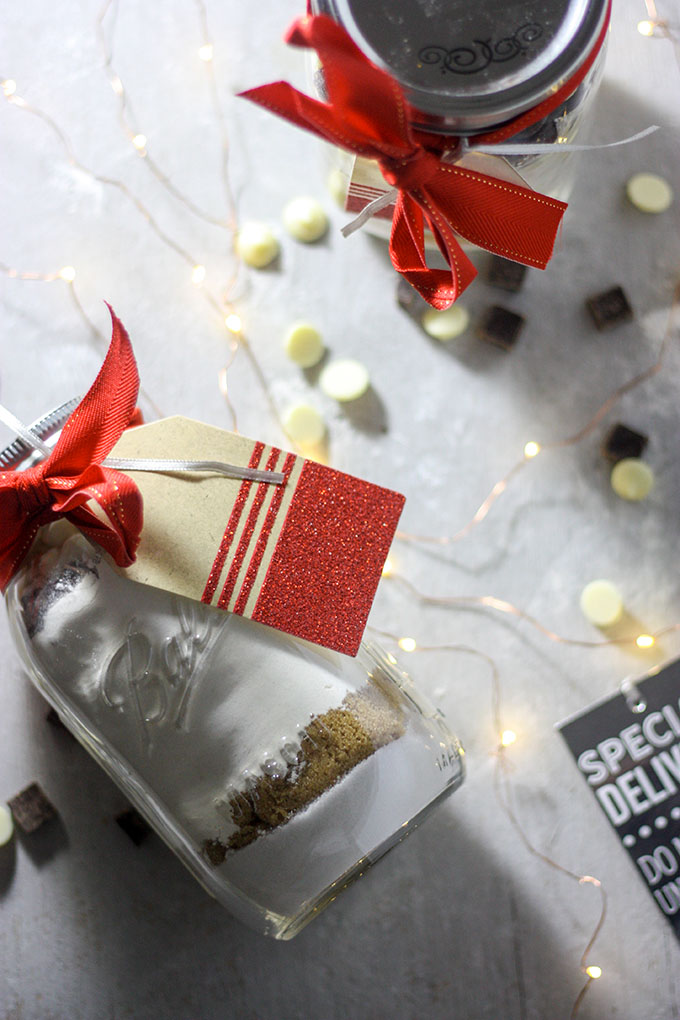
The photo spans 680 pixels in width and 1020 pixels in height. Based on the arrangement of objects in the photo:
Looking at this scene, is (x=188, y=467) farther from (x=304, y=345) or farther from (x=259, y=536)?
(x=304, y=345)

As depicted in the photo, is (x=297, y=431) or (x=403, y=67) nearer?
(x=403, y=67)

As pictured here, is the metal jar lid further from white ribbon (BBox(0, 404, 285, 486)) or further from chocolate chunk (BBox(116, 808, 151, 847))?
chocolate chunk (BBox(116, 808, 151, 847))

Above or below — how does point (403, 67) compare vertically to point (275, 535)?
above

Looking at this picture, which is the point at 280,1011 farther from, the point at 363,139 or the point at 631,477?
the point at 363,139

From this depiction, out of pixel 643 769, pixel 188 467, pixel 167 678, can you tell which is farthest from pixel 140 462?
pixel 643 769

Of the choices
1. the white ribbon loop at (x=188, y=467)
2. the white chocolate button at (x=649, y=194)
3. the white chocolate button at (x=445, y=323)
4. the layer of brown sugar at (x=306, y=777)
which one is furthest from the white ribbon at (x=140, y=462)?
the white chocolate button at (x=649, y=194)

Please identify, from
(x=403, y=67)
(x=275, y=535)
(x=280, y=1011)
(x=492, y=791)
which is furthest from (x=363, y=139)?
(x=280, y=1011)
